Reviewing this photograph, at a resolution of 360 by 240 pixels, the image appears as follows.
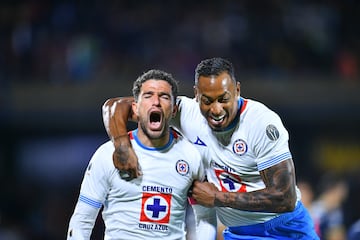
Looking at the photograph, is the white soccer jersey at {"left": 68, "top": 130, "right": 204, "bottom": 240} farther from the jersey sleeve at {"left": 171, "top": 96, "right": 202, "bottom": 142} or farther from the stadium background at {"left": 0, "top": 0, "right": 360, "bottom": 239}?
the stadium background at {"left": 0, "top": 0, "right": 360, "bottom": 239}

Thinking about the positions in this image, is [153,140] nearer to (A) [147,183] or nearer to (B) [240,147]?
(A) [147,183]

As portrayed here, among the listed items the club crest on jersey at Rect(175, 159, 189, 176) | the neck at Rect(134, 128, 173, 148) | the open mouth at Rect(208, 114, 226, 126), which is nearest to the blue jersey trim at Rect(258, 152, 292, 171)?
the open mouth at Rect(208, 114, 226, 126)

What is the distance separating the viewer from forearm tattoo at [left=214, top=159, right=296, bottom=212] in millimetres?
4949

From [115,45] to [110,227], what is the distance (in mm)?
8864

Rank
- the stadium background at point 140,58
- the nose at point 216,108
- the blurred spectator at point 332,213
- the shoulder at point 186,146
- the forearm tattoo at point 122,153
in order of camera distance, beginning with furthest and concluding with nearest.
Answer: the stadium background at point 140,58, the blurred spectator at point 332,213, the shoulder at point 186,146, the nose at point 216,108, the forearm tattoo at point 122,153

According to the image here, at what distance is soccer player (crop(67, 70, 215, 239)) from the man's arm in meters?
0.12

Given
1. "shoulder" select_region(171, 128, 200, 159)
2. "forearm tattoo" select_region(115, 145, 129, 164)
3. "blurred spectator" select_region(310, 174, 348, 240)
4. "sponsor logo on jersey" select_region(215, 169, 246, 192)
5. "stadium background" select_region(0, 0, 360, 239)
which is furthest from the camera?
"stadium background" select_region(0, 0, 360, 239)

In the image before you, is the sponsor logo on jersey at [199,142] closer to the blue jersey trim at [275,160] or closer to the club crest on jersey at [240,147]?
the club crest on jersey at [240,147]

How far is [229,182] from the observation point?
5191mm

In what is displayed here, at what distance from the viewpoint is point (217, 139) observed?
516 cm

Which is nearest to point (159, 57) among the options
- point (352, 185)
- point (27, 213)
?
point (27, 213)

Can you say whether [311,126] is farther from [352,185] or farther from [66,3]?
[352,185]

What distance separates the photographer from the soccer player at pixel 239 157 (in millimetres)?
4941

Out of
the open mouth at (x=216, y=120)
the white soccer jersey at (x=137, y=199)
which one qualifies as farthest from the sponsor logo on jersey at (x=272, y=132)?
the white soccer jersey at (x=137, y=199)
